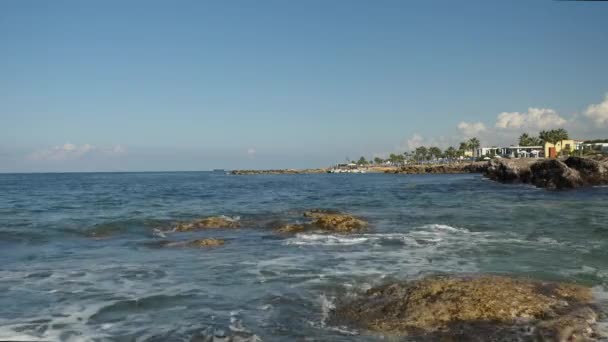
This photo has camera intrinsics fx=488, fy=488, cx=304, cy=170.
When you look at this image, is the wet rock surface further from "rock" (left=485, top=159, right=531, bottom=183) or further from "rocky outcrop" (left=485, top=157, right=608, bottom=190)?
"rock" (left=485, top=159, right=531, bottom=183)

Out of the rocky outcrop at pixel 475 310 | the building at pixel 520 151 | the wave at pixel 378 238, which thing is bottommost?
the wave at pixel 378 238

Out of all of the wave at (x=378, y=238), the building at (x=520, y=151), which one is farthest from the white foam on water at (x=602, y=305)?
the building at (x=520, y=151)

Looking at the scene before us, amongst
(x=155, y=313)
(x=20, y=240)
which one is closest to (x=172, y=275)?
(x=155, y=313)

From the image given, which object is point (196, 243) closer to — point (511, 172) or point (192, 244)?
point (192, 244)

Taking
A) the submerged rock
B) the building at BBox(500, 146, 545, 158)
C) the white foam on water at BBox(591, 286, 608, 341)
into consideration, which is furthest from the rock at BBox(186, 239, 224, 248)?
the building at BBox(500, 146, 545, 158)

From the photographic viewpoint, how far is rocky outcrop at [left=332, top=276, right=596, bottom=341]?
8.51m

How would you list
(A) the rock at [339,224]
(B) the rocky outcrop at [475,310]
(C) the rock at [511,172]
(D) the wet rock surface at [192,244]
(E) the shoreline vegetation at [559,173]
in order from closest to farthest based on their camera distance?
(B) the rocky outcrop at [475,310] < (D) the wet rock surface at [192,244] < (A) the rock at [339,224] < (E) the shoreline vegetation at [559,173] < (C) the rock at [511,172]

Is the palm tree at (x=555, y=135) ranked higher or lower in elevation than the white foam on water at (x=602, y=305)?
higher

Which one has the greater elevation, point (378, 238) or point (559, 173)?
point (559, 173)

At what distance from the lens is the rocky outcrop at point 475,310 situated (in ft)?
27.9

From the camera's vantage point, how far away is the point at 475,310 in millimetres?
9344

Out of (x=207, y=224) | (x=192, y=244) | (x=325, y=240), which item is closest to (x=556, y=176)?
(x=325, y=240)

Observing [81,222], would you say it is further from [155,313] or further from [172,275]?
[155,313]

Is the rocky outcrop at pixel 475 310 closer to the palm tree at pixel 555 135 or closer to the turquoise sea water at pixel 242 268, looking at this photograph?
the turquoise sea water at pixel 242 268
